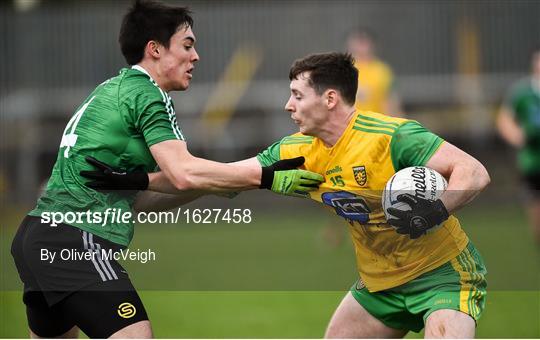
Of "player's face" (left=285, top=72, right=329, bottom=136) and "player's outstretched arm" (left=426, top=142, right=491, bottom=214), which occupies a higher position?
"player's face" (left=285, top=72, right=329, bottom=136)

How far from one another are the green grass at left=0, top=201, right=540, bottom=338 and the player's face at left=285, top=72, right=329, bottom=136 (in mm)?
1045

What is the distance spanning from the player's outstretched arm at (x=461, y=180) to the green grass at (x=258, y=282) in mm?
1063

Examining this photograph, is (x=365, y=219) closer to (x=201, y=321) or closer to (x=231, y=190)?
(x=231, y=190)

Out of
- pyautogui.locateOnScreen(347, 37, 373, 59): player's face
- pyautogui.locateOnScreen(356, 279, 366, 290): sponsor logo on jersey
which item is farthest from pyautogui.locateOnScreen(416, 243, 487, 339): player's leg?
pyautogui.locateOnScreen(347, 37, 373, 59): player's face

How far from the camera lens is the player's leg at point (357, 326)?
221 inches

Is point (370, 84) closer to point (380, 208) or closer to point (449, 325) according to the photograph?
point (380, 208)

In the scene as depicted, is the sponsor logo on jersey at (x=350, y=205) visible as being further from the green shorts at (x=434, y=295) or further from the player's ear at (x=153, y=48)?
the player's ear at (x=153, y=48)

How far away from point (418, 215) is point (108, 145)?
1563 mm

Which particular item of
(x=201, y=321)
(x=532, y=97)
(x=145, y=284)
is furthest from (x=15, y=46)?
(x=145, y=284)

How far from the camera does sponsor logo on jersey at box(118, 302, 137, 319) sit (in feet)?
15.9

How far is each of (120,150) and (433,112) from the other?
1407cm

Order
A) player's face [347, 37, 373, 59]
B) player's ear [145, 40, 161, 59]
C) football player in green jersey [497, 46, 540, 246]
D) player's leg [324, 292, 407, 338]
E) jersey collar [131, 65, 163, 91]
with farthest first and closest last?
player's face [347, 37, 373, 59] < football player in green jersey [497, 46, 540, 246] < player's leg [324, 292, 407, 338] < player's ear [145, 40, 161, 59] < jersey collar [131, 65, 163, 91]

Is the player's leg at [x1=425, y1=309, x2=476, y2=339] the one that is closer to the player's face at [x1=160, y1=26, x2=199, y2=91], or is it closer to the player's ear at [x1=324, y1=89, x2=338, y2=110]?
the player's ear at [x1=324, y1=89, x2=338, y2=110]

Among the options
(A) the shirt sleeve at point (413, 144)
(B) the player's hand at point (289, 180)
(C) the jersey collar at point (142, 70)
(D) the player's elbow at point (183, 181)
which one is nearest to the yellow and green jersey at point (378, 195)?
(A) the shirt sleeve at point (413, 144)
